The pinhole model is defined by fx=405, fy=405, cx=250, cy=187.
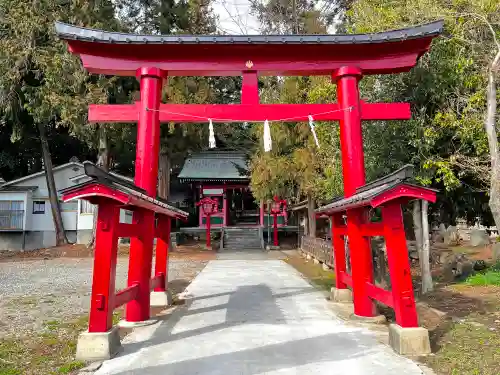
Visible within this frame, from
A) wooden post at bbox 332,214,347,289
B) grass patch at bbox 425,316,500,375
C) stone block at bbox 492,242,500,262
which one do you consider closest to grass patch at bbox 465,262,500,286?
stone block at bbox 492,242,500,262

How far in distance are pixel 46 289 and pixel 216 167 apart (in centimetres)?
1752

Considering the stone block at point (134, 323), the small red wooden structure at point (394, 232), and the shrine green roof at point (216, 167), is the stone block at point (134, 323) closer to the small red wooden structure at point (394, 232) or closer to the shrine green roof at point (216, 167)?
the small red wooden structure at point (394, 232)

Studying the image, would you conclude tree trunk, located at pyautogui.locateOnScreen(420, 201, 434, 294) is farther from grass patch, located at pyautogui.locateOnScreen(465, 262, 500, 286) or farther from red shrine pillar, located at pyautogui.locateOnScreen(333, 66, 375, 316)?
red shrine pillar, located at pyautogui.locateOnScreen(333, 66, 375, 316)

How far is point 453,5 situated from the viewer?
26.1 ft

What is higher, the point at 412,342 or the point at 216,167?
the point at 216,167

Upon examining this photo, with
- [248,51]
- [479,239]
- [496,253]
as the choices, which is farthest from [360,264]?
[479,239]

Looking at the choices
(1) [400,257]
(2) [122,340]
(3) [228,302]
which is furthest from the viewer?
(3) [228,302]

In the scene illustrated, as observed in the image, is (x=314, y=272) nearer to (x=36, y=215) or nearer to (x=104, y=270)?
(x=104, y=270)

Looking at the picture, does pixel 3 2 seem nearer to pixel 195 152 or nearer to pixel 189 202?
pixel 195 152

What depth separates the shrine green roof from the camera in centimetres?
2633

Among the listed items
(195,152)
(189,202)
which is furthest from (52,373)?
(189,202)

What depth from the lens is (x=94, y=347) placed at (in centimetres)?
502

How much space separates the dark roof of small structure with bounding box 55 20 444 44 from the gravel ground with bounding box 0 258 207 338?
202 inches

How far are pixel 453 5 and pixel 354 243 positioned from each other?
16.8 feet
